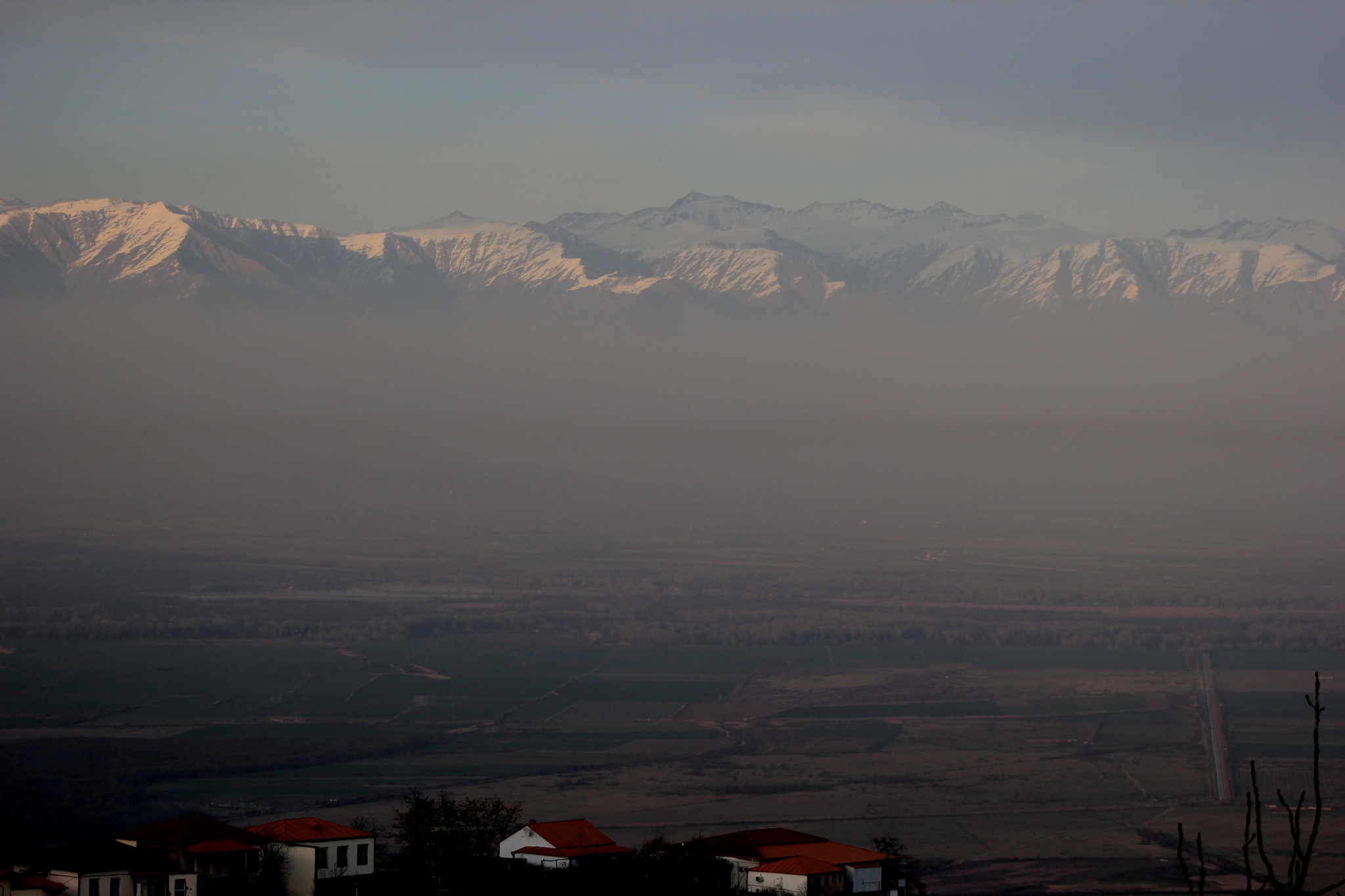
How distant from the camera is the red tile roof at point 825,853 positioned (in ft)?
145

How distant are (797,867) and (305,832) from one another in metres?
13.1

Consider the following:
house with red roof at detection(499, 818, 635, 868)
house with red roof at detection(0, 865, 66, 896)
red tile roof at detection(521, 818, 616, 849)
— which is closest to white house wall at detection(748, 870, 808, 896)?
house with red roof at detection(499, 818, 635, 868)

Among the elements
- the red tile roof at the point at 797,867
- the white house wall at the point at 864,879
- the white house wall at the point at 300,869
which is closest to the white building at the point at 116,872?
the white house wall at the point at 300,869

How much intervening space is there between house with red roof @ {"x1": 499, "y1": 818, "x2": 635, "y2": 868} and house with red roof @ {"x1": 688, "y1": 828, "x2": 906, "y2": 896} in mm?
2875

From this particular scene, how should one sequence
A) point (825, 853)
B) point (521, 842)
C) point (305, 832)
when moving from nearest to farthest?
point (305, 832)
point (825, 853)
point (521, 842)

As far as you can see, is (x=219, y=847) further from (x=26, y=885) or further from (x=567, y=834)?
(x=567, y=834)

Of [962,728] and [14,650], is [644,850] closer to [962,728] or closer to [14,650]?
[962,728]

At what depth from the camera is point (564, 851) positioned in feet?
145

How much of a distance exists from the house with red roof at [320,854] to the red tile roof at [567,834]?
16.9ft

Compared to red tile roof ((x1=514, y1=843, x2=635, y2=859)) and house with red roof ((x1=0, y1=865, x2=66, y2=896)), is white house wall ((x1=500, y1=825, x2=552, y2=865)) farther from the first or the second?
house with red roof ((x1=0, y1=865, x2=66, y2=896))

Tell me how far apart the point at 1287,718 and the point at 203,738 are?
276 feet

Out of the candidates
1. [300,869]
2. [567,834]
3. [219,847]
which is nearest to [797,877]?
[567,834]

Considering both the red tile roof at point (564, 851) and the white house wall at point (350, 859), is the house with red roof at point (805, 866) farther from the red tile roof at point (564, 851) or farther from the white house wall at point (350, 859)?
the white house wall at point (350, 859)

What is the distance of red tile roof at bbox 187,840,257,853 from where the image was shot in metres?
39.9
